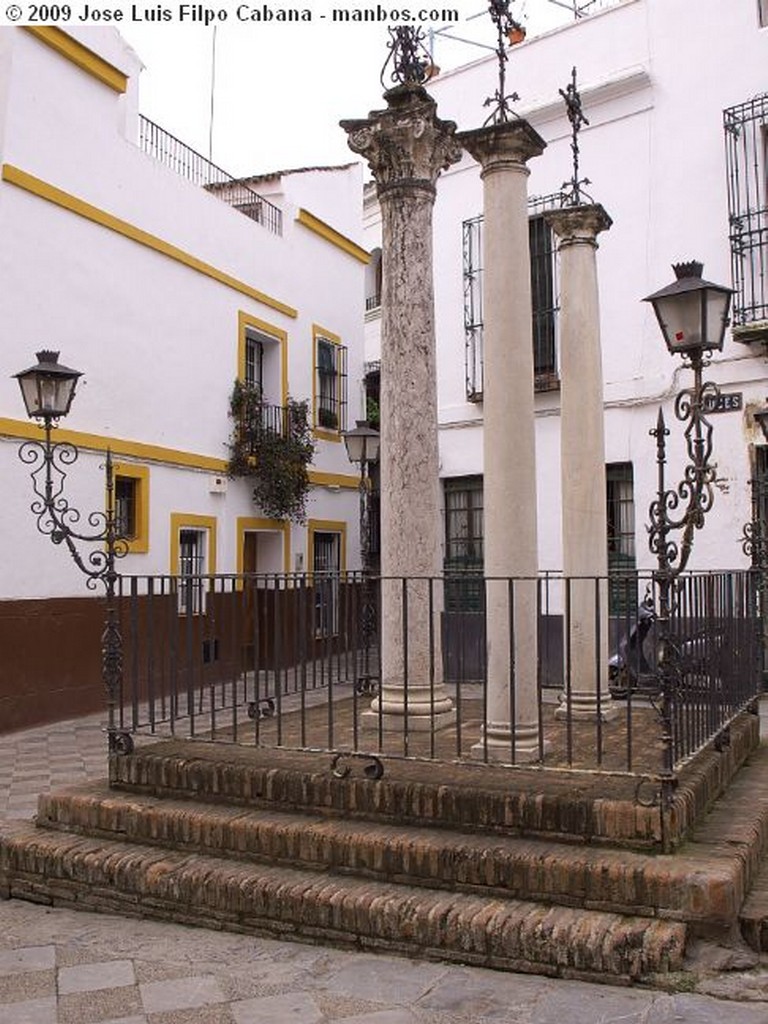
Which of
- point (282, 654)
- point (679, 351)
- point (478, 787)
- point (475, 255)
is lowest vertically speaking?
point (478, 787)

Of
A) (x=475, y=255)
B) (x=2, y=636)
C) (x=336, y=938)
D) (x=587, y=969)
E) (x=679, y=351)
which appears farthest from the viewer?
(x=475, y=255)

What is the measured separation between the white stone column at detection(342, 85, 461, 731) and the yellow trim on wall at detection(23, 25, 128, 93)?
545 cm

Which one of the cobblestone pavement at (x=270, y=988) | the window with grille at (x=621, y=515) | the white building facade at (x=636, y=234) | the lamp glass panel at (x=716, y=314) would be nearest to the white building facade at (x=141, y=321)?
the white building facade at (x=636, y=234)

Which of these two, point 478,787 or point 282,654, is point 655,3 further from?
point 478,787

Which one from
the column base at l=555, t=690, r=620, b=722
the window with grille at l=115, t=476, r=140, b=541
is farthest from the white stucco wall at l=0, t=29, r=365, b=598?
the column base at l=555, t=690, r=620, b=722

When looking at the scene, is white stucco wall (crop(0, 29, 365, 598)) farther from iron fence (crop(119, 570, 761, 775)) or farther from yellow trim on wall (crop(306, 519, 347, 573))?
iron fence (crop(119, 570, 761, 775))

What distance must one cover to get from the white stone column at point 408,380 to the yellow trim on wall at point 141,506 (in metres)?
5.79

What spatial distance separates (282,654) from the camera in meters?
5.75

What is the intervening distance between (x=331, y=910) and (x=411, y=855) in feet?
1.28

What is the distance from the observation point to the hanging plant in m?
13.6

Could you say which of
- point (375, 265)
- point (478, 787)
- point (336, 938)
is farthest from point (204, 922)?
point (375, 265)

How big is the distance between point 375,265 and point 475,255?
22.5 ft

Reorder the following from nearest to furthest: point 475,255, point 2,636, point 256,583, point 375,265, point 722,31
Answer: point 256,583 < point 2,636 < point 722,31 < point 475,255 < point 375,265

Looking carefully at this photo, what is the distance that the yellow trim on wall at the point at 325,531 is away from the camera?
15234 mm
